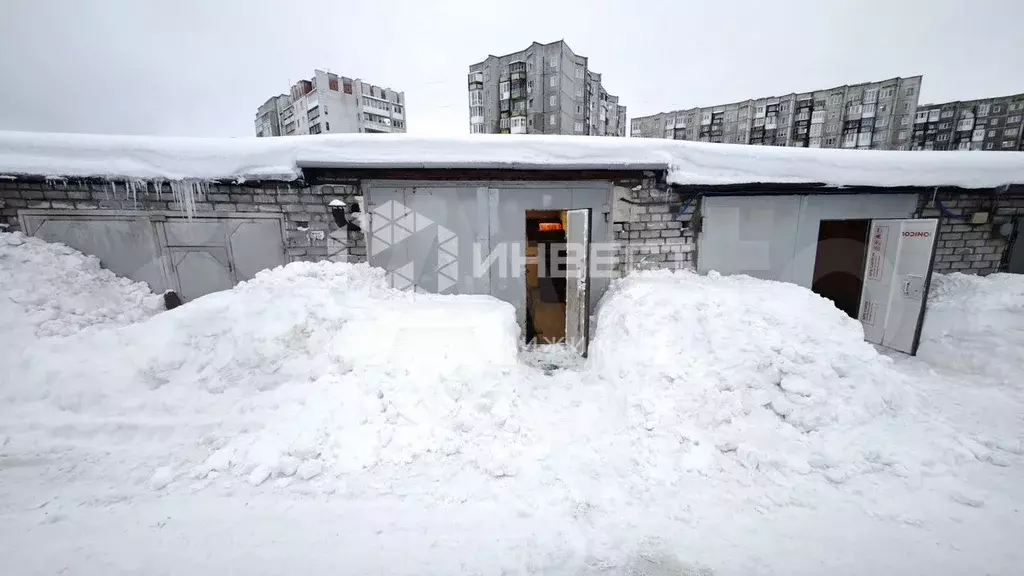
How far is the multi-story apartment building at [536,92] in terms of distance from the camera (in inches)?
1214

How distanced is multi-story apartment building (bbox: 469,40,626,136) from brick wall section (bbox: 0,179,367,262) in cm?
2981

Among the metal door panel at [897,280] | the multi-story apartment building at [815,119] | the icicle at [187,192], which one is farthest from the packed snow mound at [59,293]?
the multi-story apartment building at [815,119]

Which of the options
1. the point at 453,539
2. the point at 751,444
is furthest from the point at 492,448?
the point at 751,444

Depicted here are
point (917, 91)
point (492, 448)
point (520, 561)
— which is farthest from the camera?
point (917, 91)

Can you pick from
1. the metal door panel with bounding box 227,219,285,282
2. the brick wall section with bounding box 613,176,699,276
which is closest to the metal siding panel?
the brick wall section with bounding box 613,176,699,276

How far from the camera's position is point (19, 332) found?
4418mm

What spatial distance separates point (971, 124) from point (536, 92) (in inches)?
1535

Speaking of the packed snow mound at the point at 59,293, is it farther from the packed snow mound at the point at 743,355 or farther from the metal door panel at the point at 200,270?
the packed snow mound at the point at 743,355

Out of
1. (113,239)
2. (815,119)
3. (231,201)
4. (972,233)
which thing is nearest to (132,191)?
(113,239)

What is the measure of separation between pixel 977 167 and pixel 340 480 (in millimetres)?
11932

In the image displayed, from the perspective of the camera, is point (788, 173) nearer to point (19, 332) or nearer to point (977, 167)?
point (977, 167)

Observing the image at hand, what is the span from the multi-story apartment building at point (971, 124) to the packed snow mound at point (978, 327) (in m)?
37.7

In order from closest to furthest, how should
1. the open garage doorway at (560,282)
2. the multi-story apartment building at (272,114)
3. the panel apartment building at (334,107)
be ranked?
the open garage doorway at (560,282) → the panel apartment building at (334,107) → the multi-story apartment building at (272,114)

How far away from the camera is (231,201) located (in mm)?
5984
